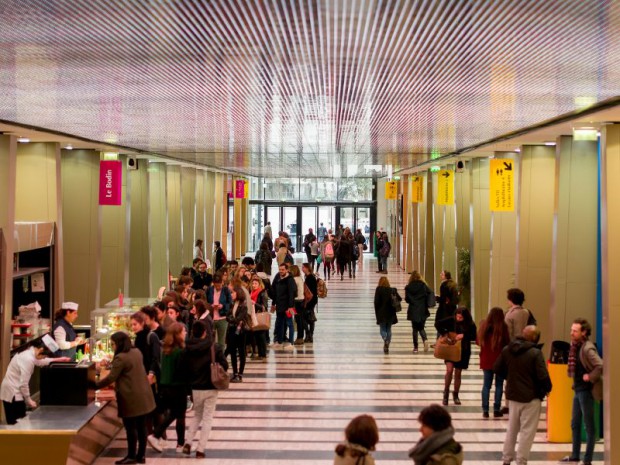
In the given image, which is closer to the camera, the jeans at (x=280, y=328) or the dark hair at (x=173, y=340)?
the dark hair at (x=173, y=340)

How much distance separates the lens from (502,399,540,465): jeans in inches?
341

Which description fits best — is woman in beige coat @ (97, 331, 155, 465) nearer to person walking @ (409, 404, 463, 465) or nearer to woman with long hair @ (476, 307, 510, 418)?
person walking @ (409, 404, 463, 465)

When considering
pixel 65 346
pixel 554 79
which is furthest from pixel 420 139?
pixel 554 79

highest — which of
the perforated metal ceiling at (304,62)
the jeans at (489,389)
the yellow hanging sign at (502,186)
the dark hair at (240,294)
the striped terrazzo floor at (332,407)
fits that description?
the perforated metal ceiling at (304,62)

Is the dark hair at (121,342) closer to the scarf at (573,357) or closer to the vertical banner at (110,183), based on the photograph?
the scarf at (573,357)

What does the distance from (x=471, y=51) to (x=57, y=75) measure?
3212 mm

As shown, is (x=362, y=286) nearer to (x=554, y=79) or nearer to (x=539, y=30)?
(x=554, y=79)

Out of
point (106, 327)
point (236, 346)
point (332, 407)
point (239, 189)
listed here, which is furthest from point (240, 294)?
point (239, 189)

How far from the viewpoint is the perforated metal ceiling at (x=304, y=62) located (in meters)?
4.71

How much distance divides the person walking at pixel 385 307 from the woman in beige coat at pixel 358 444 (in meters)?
9.66

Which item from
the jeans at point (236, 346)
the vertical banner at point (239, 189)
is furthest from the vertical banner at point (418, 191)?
the jeans at point (236, 346)

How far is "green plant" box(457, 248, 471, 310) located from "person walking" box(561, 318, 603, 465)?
10278mm

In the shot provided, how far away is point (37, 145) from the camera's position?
538 inches

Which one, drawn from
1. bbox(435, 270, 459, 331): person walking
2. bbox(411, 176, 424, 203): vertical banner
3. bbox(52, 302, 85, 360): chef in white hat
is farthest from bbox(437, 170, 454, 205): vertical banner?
bbox(52, 302, 85, 360): chef in white hat
